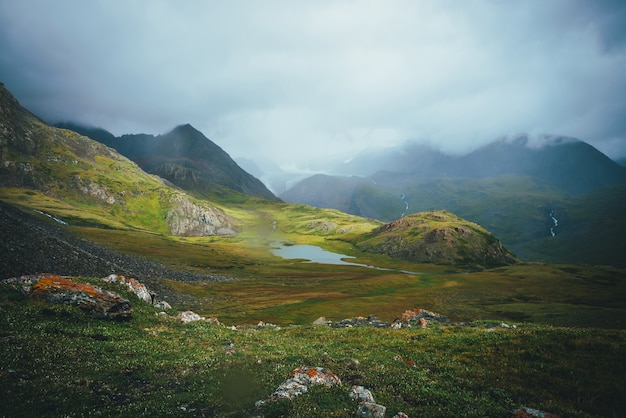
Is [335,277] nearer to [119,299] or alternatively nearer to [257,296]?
[257,296]

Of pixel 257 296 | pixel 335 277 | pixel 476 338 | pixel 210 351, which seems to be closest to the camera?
pixel 210 351

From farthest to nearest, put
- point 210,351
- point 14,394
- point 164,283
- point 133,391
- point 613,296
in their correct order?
point 613,296
point 164,283
point 210,351
point 133,391
point 14,394

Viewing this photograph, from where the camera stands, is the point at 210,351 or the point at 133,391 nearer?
the point at 133,391

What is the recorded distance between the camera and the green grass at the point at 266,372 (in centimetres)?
1434

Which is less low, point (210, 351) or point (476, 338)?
point (476, 338)

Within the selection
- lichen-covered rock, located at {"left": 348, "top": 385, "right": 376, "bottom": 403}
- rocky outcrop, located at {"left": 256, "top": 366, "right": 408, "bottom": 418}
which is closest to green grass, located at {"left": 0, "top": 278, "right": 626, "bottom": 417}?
lichen-covered rock, located at {"left": 348, "top": 385, "right": 376, "bottom": 403}

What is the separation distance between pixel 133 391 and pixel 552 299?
132 m

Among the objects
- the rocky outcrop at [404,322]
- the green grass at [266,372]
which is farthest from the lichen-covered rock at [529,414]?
the rocky outcrop at [404,322]

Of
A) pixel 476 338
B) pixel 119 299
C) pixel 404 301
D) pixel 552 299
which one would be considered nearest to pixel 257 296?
pixel 404 301

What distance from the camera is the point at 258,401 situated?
14.8 meters

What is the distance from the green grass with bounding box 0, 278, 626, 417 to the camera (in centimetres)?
1434

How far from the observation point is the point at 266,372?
19.1 m

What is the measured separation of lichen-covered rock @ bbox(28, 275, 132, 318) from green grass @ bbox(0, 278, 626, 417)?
4.18ft

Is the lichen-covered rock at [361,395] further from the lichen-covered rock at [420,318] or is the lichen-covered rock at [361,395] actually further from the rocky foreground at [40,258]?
the rocky foreground at [40,258]
